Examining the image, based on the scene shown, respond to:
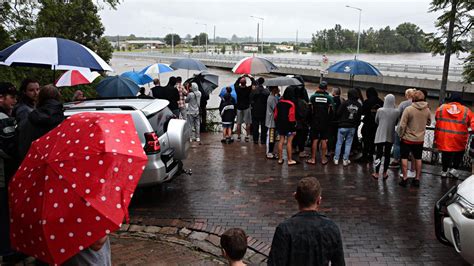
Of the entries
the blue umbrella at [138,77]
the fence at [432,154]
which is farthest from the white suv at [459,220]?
the blue umbrella at [138,77]

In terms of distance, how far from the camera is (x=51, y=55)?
5.63m

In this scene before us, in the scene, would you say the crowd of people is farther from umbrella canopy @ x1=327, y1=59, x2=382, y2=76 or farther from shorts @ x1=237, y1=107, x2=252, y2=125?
umbrella canopy @ x1=327, y1=59, x2=382, y2=76

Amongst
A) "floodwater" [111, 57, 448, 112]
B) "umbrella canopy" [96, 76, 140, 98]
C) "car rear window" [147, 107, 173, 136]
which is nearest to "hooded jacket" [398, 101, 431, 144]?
"car rear window" [147, 107, 173, 136]

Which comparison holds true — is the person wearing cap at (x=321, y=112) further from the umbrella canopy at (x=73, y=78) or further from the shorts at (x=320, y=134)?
the umbrella canopy at (x=73, y=78)

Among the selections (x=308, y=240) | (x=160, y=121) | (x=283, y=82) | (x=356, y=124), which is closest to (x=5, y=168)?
(x=160, y=121)

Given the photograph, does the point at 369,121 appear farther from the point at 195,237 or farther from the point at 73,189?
the point at 73,189

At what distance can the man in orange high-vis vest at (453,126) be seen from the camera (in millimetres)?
7312

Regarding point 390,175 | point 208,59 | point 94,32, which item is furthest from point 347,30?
point 390,175

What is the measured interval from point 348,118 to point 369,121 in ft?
1.72

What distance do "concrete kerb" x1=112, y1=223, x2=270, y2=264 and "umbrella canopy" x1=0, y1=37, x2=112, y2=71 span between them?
7.32 ft

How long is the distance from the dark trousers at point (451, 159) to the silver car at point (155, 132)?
Result: 461 centimetres

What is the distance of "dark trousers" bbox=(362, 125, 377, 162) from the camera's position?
8.73m

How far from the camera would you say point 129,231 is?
5.62 metres

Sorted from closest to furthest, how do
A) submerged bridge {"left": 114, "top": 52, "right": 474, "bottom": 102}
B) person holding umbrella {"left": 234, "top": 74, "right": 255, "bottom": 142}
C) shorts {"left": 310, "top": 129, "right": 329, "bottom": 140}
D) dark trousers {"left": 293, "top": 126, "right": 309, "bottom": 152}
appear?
shorts {"left": 310, "top": 129, "right": 329, "bottom": 140} < dark trousers {"left": 293, "top": 126, "right": 309, "bottom": 152} < person holding umbrella {"left": 234, "top": 74, "right": 255, "bottom": 142} < submerged bridge {"left": 114, "top": 52, "right": 474, "bottom": 102}
